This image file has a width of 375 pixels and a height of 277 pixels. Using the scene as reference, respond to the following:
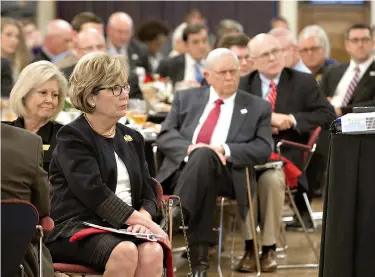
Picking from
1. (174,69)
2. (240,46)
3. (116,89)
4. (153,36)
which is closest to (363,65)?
(240,46)

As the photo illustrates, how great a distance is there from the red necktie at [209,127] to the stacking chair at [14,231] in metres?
2.77

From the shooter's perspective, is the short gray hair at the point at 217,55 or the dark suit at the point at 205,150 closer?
the dark suit at the point at 205,150

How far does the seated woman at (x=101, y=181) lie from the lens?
3.96 meters

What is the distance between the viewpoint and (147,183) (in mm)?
4273

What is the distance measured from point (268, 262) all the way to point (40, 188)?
2.68 m

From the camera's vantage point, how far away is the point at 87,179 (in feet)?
13.1

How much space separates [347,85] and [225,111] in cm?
262

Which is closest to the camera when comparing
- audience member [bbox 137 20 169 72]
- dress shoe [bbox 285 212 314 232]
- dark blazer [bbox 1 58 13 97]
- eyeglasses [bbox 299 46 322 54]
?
dress shoe [bbox 285 212 314 232]

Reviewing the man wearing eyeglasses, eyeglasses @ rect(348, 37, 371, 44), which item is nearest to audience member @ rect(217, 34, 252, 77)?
the man wearing eyeglasses

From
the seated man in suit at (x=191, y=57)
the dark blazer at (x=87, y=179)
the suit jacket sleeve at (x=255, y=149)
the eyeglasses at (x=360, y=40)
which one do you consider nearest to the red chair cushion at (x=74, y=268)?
the dark blazer at (x=87, y=179)

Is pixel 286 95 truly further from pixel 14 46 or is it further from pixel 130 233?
pixel 14 46

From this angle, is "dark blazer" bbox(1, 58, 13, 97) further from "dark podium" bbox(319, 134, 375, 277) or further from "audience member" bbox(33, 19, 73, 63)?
"dark podium" bbox(319, 134, 375, 277)

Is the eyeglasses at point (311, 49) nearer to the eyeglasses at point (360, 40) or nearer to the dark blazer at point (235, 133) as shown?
the eyeglasses at point (360, 40)

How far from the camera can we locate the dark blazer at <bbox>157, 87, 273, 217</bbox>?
573 centimetres
